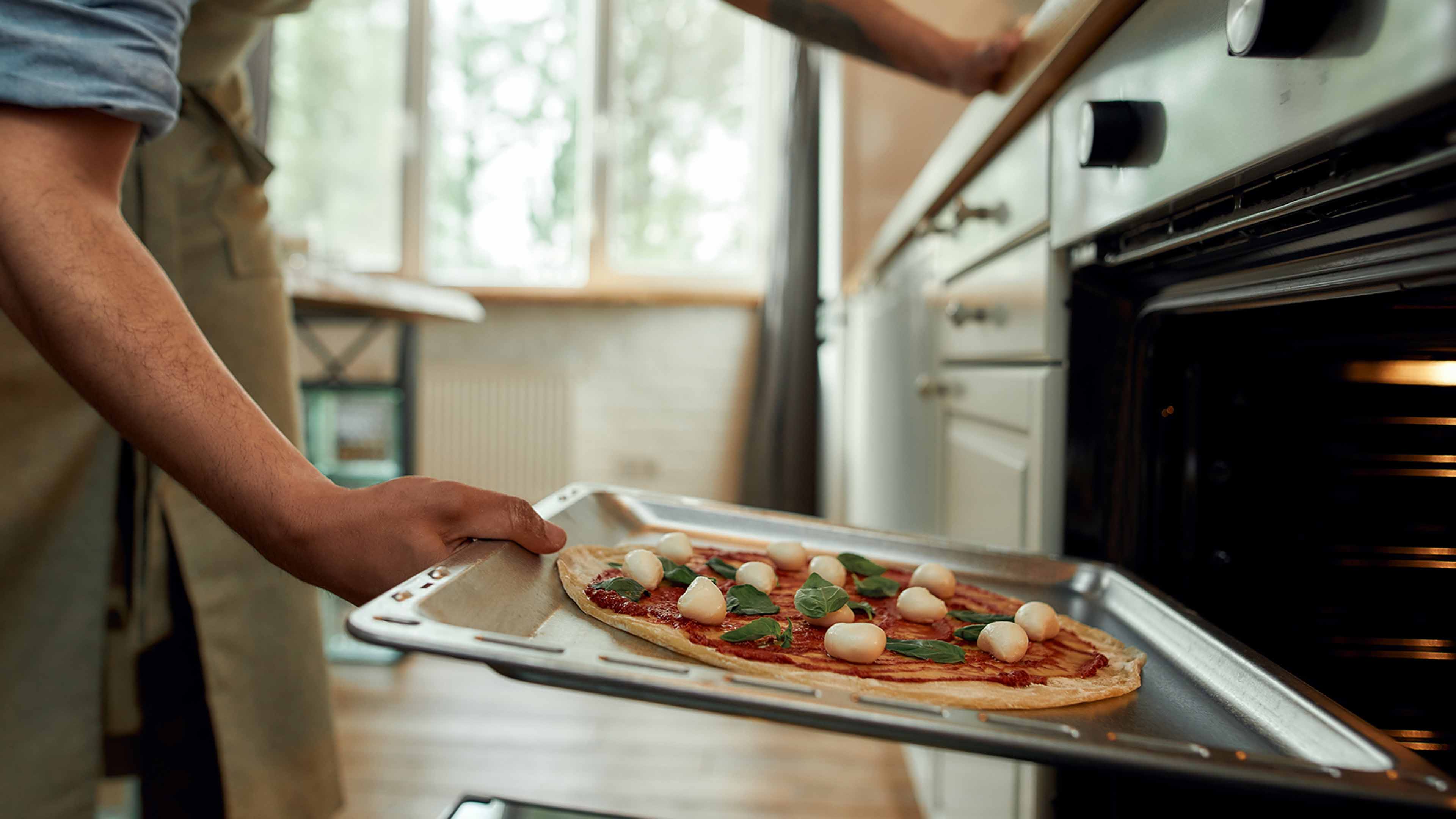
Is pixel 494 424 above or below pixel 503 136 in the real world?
below

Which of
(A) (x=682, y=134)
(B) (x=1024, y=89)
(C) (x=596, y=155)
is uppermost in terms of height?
(A) (x=682, y=134)

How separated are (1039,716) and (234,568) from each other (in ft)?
3.35

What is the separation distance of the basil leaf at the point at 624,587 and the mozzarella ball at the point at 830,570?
0.44 ft

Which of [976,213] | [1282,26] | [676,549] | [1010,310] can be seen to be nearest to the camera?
[1282,26]

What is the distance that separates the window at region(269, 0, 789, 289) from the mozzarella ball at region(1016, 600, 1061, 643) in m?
3.40

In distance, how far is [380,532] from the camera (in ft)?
1.75

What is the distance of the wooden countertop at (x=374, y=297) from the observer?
197 centimetres

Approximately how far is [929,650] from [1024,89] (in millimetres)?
554

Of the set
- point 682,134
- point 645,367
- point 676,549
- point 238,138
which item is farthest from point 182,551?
point 682,134

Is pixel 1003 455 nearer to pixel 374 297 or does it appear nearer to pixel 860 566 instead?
pixel 860 566

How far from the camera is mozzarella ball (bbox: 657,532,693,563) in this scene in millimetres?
721

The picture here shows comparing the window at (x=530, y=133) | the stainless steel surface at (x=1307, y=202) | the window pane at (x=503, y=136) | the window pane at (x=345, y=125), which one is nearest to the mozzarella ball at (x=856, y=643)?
the stainless steel surface at (x=1307, y=202)

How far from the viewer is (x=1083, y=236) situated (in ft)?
2.41

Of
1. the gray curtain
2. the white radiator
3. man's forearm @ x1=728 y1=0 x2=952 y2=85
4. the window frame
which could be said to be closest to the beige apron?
man's forearm @ x1=728 y1=0 x2=952 y2=85
